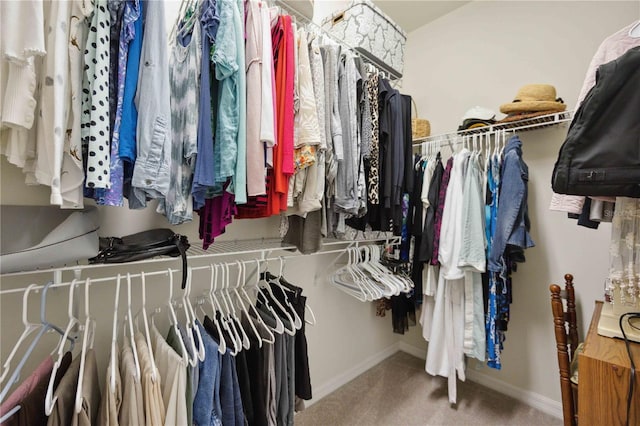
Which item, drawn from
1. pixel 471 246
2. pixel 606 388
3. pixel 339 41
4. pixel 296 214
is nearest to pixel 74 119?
pixel 296 214

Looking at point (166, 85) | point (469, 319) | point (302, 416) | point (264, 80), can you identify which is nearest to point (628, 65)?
point (264, 80)

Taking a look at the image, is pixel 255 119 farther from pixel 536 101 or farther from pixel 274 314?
pixel 536 101

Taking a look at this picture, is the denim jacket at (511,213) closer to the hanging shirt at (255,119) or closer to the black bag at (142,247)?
the hanging shirt at (255,119)

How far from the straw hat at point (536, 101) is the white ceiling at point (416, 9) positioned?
111cm

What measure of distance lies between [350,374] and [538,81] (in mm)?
2403

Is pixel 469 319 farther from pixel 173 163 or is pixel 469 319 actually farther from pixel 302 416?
pixel 173 163

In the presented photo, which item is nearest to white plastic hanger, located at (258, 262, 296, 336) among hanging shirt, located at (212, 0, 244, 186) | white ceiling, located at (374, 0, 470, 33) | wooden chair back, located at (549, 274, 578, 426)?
hanging shirt, located at (212, 0, 244, 186)

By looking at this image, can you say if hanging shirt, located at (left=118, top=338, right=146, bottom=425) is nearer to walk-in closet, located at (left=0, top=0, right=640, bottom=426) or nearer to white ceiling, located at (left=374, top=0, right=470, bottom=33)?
walk-in closet, located at (left=0, top=0, right=640, bottom=426)

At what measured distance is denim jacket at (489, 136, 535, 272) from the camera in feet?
4.79

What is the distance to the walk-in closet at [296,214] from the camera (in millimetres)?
704

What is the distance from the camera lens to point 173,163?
2.76 ft

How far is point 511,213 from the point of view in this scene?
147 cm

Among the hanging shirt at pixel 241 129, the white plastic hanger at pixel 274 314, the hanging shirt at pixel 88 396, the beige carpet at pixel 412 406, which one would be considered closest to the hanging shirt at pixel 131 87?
the hanging shirt at pixel 241 129

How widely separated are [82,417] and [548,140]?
98.4 inches
